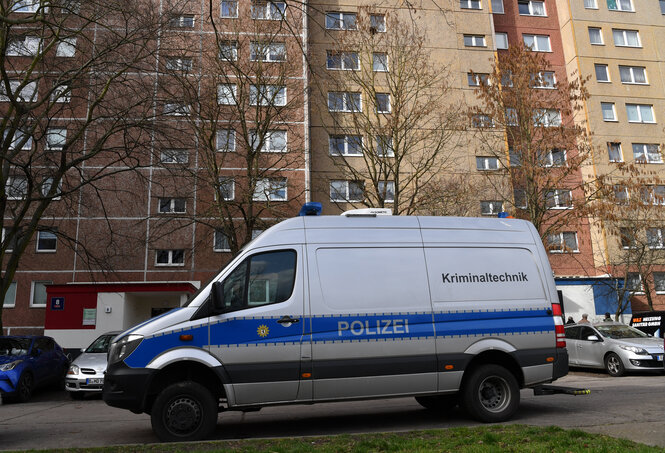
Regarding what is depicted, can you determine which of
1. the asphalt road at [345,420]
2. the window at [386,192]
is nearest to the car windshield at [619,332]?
the asphalt road at [345,420]

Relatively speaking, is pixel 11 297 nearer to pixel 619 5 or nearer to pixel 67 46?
pixel 67 46

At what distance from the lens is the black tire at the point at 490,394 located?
7.43 m

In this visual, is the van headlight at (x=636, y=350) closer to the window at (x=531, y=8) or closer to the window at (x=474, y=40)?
the window at (x=474, y=40)

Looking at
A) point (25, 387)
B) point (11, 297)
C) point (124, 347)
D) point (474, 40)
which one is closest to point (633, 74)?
point (474, 40)

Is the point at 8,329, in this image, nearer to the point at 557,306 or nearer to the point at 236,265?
the point at 236,265

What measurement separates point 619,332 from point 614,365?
126 centimetres

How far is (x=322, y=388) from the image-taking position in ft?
22.8

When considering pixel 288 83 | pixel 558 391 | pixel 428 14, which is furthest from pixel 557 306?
pixel 428 14

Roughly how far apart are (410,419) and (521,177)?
1398 centimetres

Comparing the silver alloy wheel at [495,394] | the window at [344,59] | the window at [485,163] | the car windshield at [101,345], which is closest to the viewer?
the silver alloy wheel at [495,394]

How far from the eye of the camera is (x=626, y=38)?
123ft

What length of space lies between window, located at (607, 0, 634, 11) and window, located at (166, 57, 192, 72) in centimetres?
3326

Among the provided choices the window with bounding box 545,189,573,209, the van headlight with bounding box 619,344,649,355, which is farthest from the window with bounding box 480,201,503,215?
the van headlight with bounding box 619,344,649,355

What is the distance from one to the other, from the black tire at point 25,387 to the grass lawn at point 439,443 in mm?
8785
